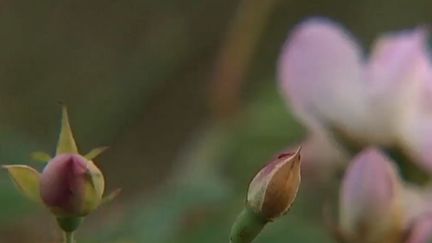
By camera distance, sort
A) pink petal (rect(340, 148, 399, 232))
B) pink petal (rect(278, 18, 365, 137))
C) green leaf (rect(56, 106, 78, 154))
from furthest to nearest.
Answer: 1. pink petal (rect(278, 18, 365, 137))
2. pink petal (rect(340, 148, 399, 232))
3. green leaf (rect(56, 106, 78, 154))

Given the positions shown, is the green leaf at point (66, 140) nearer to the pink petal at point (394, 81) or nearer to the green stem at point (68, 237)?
the green stem at point (68, 237)

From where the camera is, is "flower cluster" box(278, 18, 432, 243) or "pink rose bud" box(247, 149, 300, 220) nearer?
"pink rose bud" box(247, 149, 300, 220)

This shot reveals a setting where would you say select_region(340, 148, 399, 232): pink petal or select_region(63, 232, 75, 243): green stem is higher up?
select_region(63, 232, 75, 243): green stem

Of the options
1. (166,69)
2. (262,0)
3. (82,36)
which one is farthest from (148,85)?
(82,36)

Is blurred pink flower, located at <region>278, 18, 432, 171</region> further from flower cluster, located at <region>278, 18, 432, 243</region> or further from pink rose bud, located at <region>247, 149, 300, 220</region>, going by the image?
pink rose bud, located at <region>247, 149, 300, 220</region>

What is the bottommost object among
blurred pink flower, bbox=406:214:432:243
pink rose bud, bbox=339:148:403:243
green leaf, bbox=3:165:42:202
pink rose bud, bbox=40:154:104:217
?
blurred pink flower, bbox=406:214:432:243

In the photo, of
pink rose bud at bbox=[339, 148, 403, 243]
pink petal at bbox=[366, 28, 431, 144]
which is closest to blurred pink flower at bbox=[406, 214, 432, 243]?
pink rose bud at bbox=[339, 148, 403, 243]

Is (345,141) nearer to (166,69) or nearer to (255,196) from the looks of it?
(255,196)
